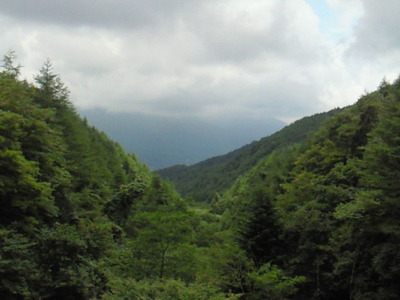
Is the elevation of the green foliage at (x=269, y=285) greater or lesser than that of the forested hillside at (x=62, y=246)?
lesser

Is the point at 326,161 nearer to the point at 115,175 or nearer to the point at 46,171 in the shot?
the point at 46,171

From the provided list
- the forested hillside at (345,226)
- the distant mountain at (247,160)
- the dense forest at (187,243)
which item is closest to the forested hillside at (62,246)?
the dense forest at (187,243)

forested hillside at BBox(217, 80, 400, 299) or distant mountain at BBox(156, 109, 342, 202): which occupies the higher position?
distant mountain at BBox(156, 109, 342, 202)

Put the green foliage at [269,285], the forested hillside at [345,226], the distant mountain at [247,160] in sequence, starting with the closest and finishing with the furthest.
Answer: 1. the green foliage at [269,285]
2. the forested hillside at [345,226]
3. the distant mountain at [247,160]

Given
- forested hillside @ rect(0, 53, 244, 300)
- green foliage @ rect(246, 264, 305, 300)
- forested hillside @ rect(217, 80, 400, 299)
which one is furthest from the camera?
forested hillside @ rect(217, 80, 400, 299)

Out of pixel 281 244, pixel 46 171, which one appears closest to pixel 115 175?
pixel 46 171

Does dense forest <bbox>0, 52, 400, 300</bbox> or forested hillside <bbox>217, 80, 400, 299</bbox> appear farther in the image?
forested hillside <bbox>217, 80, 400, 299</bbox>

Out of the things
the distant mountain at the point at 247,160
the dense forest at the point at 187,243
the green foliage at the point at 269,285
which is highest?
the distant mountain at the point at 247,160

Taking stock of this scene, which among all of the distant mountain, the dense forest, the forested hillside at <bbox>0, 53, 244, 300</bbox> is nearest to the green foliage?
the dense forest

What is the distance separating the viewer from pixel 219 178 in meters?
166

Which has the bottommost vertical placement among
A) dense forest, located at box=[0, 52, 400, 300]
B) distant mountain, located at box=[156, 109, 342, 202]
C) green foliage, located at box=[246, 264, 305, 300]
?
green foliage, located at box=[246, 264, 305, 300]

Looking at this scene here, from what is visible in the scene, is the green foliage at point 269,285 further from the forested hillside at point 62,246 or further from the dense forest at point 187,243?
the forested hillside at point 62,246

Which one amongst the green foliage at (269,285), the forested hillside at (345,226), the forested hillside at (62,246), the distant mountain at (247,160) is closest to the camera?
the forested hillside at (62,246)

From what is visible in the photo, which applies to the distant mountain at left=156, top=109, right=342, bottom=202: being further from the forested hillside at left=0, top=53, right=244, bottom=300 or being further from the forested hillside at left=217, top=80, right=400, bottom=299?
the forested hillside at left=0, top=53, right=244, bottom=300
